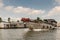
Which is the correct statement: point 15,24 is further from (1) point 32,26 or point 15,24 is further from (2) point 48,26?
(1) point 32,26

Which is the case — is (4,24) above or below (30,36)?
above

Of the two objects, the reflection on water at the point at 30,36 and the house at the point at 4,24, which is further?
the house at the point at 4,24

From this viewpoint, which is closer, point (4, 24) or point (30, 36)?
point (30, 36)

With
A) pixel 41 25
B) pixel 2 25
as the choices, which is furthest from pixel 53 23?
pixel 2 25

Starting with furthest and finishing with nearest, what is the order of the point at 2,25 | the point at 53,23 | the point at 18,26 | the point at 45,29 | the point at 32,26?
the point at 18,26
the point at 2,25
the point at 53,23
the point at 45,29
the point at 32,26

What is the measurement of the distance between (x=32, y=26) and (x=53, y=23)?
17.9 m

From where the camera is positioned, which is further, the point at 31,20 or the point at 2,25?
the point at 2,25

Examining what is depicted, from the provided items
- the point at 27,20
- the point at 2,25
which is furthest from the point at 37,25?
the point at 2,25

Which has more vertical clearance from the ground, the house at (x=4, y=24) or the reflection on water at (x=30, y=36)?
the house at (x=4, y=24)

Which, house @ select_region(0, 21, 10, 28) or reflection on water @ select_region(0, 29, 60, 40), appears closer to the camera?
reflection on water @ select_region(0, 29, 60, 40)

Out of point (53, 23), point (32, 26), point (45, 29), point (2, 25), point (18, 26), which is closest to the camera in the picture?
point (32, 26)

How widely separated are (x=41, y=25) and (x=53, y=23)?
13978mm

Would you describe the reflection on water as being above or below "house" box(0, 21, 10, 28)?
below

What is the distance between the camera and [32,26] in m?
56.0
